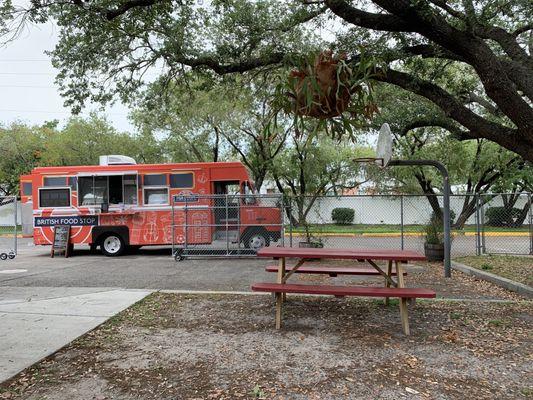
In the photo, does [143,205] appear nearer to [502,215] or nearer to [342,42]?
[342,42]

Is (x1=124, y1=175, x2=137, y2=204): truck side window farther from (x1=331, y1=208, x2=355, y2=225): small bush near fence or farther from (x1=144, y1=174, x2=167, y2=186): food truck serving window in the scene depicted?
(x1=331, y1=208, x2=355, y2=225): small bush near fence

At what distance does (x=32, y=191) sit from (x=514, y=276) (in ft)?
46.4

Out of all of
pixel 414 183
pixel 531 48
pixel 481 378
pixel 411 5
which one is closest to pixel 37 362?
pixel 481 378

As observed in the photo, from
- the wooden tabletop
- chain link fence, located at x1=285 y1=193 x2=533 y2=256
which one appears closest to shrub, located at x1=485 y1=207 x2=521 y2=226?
chain link fence, located at x1=285 y1=193 x2=533 y2=256

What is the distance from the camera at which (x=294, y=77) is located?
3496 mm

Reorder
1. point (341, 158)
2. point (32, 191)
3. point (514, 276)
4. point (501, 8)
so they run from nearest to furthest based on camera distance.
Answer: point (501, 8) → point (514, 276) → point (32, 191) → point (341, 158)

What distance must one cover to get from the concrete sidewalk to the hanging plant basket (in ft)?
11.8

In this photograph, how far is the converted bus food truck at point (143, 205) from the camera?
539 inches

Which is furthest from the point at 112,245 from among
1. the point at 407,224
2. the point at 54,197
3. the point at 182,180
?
the point at 407,224

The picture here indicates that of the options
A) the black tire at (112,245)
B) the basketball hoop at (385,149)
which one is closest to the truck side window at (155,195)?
the black tire at (112,245)

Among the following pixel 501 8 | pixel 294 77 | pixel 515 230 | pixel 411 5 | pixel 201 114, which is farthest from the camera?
pixel 201 114

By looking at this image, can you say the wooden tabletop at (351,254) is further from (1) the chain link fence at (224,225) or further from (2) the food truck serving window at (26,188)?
(2) the food truck serving window at (26,188)

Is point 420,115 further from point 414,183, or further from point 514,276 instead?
point 414,183

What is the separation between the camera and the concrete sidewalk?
15.4ft
